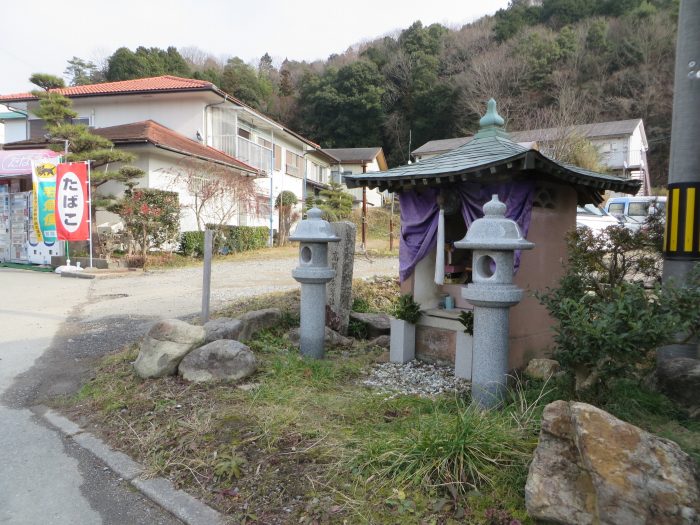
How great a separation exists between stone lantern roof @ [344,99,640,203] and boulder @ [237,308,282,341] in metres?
1.95

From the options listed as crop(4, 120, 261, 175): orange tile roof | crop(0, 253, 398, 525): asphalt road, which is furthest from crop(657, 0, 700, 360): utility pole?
crop(4, 120, 261, 175): orange tile roof

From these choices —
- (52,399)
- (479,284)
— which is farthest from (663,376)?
(52,399)

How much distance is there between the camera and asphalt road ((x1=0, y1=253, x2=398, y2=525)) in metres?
3.00

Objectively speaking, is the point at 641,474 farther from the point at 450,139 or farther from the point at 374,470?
the point at 450,139

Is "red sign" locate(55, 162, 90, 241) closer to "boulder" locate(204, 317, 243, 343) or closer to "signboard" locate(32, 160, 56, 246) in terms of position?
"signboard" locate(32, 160, 56, 246)

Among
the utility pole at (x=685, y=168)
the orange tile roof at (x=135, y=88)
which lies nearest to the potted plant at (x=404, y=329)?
the utility pole at (x=685, y=168)

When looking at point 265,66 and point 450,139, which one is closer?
point 450,139

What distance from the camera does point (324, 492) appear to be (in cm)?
285

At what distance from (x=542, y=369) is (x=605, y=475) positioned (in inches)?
101

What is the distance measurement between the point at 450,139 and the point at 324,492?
1506 inches

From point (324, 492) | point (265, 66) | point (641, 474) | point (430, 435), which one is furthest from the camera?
point (265, 66)

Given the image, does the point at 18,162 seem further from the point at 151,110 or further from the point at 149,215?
the point at 151,110


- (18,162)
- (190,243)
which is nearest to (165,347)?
(190,243)

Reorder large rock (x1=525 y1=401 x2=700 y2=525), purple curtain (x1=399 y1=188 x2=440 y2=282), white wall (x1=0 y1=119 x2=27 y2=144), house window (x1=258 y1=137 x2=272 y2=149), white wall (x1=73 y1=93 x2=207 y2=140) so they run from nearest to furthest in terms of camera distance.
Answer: large rock (x1=525 y1=401 x2=700 y2=525) → purple curtain (x1=399 y1=188 x2=440 y2=282) → white wall (x1=73 y1=93 x2=207 y2=140) → white wall (x1=0 y1=119 x2=27 y2=144) → house window (x1=258 y1=137 x2=272 y2=149)
